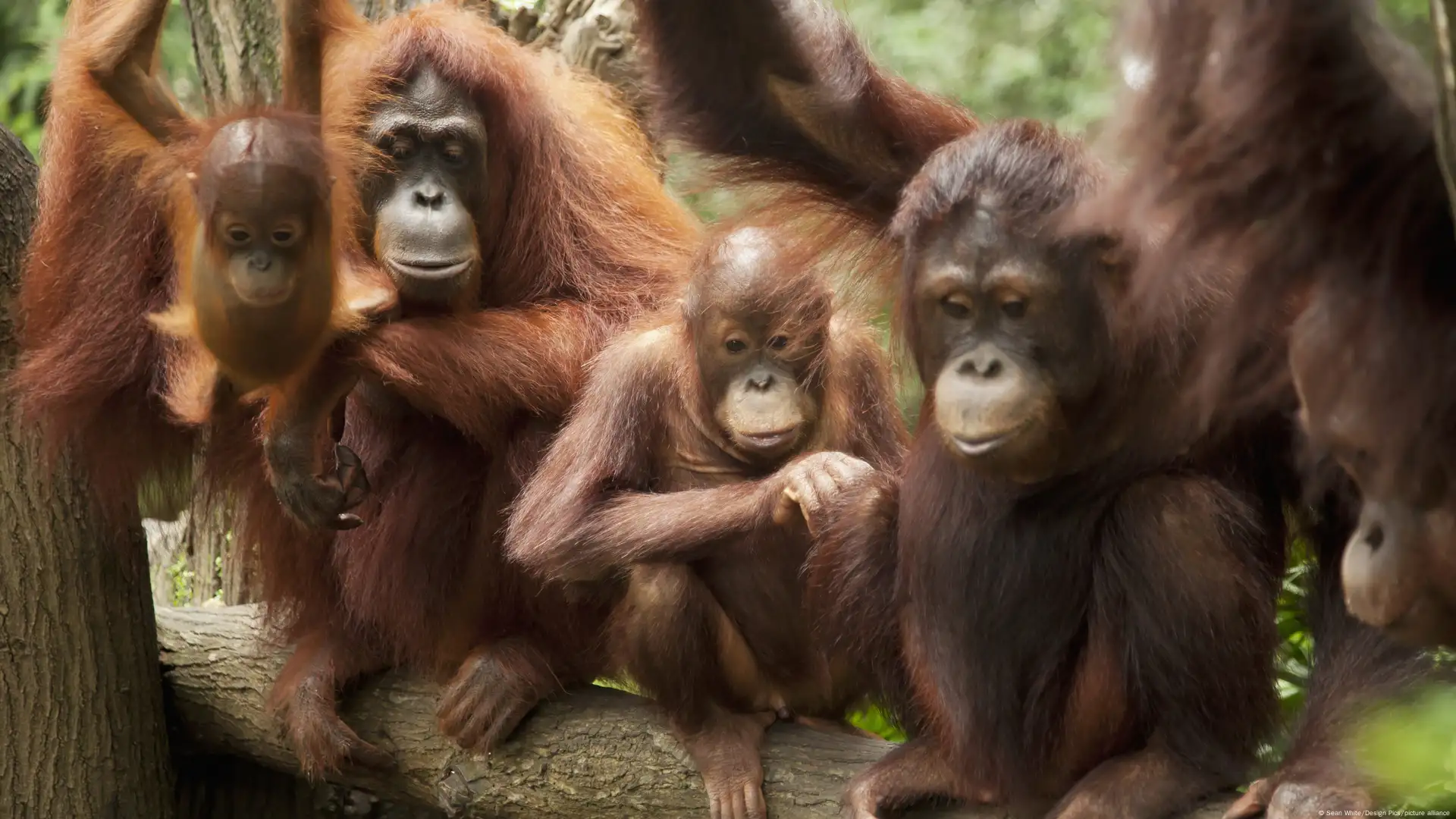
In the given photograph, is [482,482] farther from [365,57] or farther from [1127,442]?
[1127,442]

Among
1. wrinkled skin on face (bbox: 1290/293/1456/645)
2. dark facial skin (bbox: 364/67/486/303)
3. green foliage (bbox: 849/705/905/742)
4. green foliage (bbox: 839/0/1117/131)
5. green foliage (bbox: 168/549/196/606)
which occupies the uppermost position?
green foliage (bbox: 839/0/1117/131)

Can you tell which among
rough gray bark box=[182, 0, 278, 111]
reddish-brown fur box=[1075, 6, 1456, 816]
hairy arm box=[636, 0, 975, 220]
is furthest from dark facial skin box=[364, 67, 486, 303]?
reddish-brown fur box=[1075, 6, 1456, 816]

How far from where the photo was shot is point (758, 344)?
11.8ft

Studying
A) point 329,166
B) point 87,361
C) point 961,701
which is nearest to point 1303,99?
point 961,701

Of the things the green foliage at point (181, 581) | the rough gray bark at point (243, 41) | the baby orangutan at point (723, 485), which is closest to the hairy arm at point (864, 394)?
the baby orangutan at point (723, 485)

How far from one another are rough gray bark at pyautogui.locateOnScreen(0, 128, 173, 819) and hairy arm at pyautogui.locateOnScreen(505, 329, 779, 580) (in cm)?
132

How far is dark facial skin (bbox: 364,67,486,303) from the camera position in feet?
12.5

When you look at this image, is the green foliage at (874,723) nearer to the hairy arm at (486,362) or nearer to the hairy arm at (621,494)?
the hairy arm at (621,494)

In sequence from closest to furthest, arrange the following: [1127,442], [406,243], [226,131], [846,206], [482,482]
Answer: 1. [1127,442]
2. [226,131]
3. [846,206]
4. [406,243]
5. [482,482]

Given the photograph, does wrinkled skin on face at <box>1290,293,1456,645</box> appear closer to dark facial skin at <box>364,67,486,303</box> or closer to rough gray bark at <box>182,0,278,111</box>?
dark facial skin at <box>364,67,486,303</box>

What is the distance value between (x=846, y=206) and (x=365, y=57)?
1.33 meters

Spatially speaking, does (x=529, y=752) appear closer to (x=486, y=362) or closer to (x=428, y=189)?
(x=486, y=362)

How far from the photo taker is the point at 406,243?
3822mm

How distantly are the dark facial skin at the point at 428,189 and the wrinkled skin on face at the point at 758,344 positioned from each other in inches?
24.7
